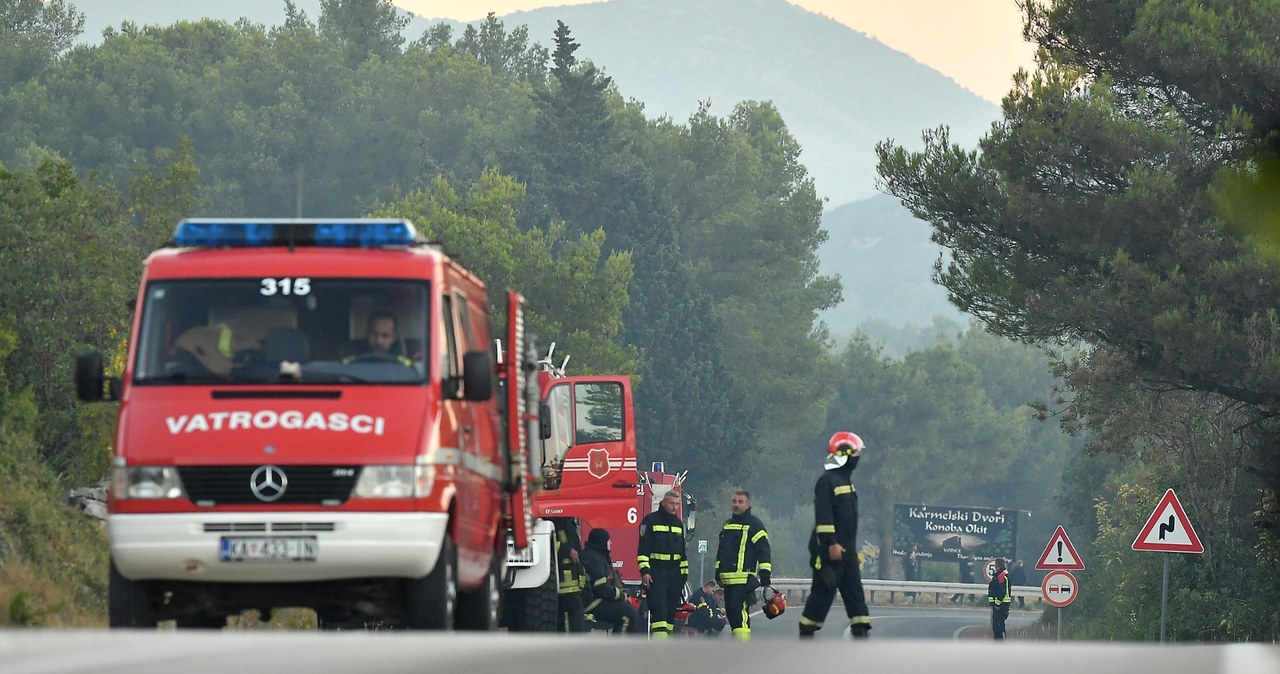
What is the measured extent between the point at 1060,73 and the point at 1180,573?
8761mm

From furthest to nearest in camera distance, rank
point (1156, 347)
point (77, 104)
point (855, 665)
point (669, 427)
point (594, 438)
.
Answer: point (77, 104) → point (669, 427) → point (1156, 347) → point (594, 438) → point (855, 665)

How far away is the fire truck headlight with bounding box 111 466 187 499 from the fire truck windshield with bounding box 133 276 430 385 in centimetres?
61

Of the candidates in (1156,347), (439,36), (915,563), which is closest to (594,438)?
(1156,347)

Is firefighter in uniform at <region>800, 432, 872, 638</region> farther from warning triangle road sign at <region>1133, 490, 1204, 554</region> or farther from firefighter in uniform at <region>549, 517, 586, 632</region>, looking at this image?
warning triangle road sign at <region>1133, 490, 1204, 554</region>

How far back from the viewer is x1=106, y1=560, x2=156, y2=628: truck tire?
11234 mm

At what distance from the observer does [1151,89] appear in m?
32.8

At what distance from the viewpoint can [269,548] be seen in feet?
35.8

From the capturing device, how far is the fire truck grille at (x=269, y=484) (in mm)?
10945

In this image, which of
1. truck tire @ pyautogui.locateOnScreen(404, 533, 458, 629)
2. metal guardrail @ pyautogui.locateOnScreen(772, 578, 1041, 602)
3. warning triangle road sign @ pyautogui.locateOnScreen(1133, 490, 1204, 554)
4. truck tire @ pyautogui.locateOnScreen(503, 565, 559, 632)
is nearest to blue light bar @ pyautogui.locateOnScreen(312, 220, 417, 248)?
truck tire @ pyautogui.locateOnScreen(404, 533, 458, 629)

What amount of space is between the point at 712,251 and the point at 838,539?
66.7 m

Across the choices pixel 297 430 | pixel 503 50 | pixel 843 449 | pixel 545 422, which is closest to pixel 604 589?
pixel 545 422

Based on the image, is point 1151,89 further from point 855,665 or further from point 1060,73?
point 855,665

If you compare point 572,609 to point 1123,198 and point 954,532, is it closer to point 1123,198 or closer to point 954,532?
point 1123,198

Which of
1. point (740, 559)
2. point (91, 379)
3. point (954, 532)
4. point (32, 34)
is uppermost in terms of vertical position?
point (32, 34)
